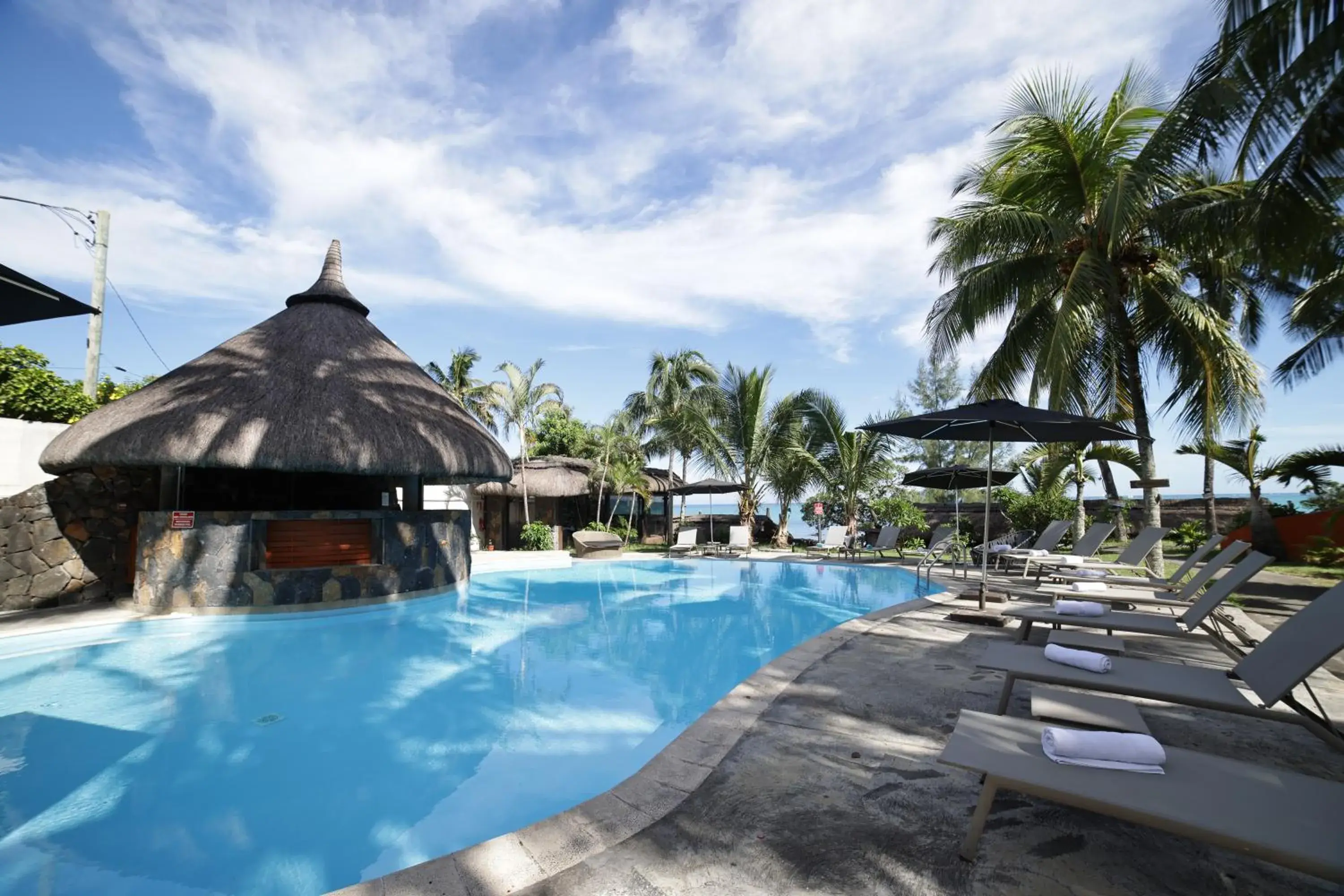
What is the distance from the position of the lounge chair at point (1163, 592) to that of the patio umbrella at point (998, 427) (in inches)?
33.6

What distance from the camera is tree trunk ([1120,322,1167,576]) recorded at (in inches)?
352

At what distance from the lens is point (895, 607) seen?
738 centimetres

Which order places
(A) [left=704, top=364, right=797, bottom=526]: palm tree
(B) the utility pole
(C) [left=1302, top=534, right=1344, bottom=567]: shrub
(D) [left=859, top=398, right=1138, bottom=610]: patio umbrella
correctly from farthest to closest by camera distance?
(A) [left=704, top=364, right=797, bottom=526]: palm tree, (B) the utility pole, (C) [left=1302, top=534, right=1344, bottom=567]: shrub, (D) [left=859, top=398, right=1138, bottom=610]: patio umbrella

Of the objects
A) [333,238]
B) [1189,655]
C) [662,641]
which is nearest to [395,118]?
[333,238]

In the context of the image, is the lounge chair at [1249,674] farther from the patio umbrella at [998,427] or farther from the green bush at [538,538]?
the green bush at [538,538]

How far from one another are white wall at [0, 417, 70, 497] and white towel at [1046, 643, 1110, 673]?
12693mm

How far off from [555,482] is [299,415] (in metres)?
11.5

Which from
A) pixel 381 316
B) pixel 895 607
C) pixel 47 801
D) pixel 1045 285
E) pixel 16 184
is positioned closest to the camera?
pixel 47 801

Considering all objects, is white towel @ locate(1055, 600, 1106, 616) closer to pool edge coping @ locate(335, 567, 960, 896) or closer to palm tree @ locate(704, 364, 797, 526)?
pool edge coping @ locate(335, 567, 960, 896)

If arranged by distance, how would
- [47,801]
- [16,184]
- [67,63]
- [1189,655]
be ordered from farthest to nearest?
[16,184] < [67,63] < [1189,655] < [47,801]

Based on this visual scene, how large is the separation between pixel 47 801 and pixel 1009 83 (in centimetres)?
1345

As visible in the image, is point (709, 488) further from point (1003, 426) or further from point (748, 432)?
point (1003, 426)

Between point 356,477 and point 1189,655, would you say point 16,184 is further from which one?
point 1189,655

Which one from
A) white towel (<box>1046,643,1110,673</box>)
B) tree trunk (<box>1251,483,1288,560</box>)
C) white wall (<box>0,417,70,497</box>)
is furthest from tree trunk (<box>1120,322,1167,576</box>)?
white wall (<box>0,417,70,497</box>)
